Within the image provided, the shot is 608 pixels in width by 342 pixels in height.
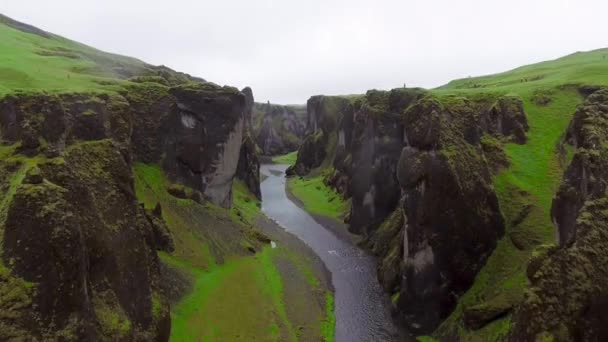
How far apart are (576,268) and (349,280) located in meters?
36.1

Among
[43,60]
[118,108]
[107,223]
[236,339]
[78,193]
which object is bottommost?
[236,339]

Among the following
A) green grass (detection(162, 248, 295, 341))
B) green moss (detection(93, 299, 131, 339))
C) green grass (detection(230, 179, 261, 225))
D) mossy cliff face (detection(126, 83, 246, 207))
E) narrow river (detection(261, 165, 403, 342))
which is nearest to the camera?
green moss (detection(93, 299, 131, 339))

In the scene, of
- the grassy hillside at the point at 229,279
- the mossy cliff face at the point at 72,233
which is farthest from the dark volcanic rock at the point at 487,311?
the mossy cliff face at the point at 72,233

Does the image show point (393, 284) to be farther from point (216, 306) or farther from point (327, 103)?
point (327, 103)

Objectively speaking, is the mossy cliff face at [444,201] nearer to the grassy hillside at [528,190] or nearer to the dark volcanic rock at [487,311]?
the grassy hillside at [528,190]

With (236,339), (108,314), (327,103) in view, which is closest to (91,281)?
Answer: (108,314)

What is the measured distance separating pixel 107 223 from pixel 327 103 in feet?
439

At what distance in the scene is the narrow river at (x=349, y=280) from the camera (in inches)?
1993

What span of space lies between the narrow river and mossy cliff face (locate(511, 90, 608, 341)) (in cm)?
1835

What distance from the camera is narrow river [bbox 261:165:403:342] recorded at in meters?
50.6

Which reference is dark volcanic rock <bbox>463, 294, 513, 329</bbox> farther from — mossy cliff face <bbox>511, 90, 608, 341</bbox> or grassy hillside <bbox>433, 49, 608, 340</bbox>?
mossy cliff face <bbox>511, 90, 608, 341</bbox>

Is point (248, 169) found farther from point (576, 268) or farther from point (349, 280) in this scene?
point (576, 268)

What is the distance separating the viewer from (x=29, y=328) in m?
27.7

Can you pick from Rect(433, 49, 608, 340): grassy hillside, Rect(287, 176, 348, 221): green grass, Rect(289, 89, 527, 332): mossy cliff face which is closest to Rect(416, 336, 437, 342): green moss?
Rect(289, 89, 527, 332): mossy cliff face
